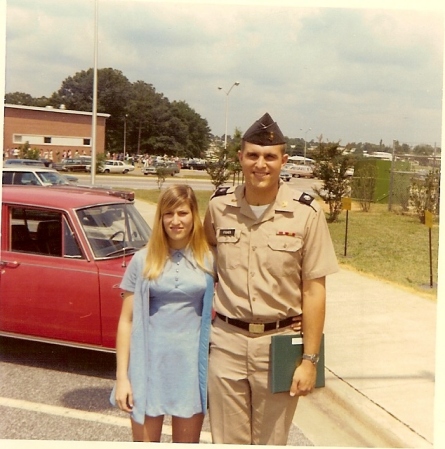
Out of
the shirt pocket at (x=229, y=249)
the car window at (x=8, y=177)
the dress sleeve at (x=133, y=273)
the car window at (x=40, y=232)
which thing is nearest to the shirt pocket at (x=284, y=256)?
the shirt pocket at (x=229, y=249)

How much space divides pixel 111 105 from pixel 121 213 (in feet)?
22.7

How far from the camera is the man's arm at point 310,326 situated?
2.07m

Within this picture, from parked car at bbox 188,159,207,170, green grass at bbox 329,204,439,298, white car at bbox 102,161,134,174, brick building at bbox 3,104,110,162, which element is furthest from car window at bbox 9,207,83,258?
white car at bbox 102,161,134,174

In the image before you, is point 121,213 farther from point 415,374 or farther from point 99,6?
point 415,374

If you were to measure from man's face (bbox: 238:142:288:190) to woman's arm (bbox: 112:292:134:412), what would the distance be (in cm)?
64

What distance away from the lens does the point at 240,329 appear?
214 centimetres

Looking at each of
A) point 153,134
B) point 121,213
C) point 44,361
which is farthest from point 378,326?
point 153,134

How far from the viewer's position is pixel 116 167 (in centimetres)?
1479

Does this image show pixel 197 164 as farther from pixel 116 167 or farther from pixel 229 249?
pixel 229 249

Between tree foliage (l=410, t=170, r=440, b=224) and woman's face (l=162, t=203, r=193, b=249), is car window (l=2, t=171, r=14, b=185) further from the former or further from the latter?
woman's face (l=162, t=203, r=193, b=249)

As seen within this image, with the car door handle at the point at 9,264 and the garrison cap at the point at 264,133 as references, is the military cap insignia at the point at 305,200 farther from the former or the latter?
the car door handle at the point at 9,264

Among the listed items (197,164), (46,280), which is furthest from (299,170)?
(46,280)

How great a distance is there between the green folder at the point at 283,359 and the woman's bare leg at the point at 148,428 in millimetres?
489

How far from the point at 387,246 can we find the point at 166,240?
304 inches
